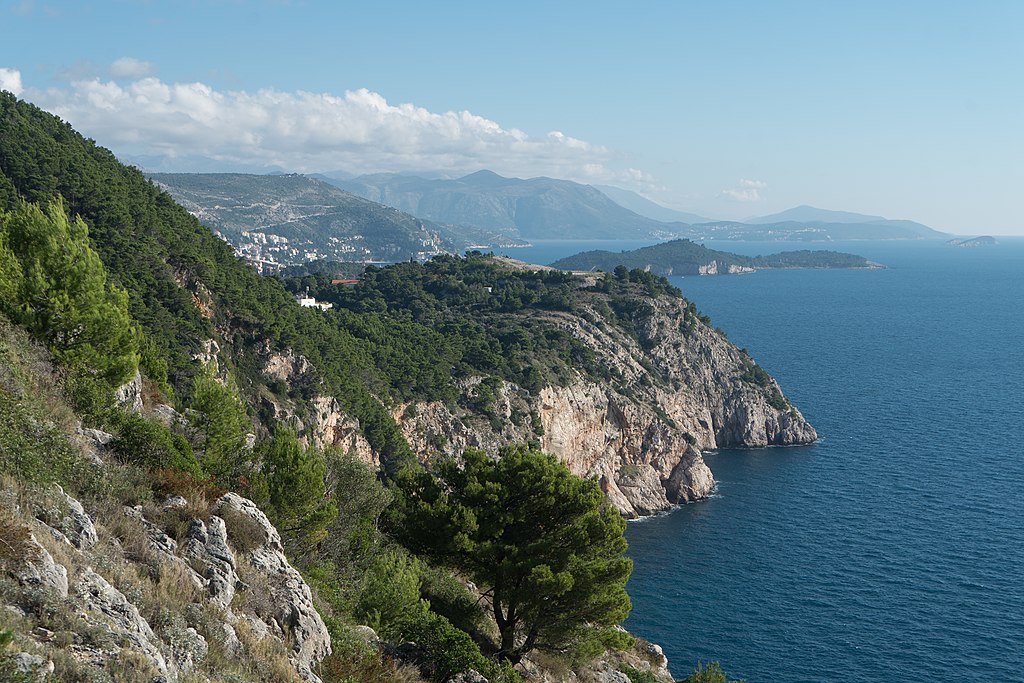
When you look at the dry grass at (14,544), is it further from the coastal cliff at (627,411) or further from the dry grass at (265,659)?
the coastal cliff at (627,411)

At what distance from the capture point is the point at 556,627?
22750 millimetres

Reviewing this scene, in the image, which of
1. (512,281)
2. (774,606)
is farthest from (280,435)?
(512,281)

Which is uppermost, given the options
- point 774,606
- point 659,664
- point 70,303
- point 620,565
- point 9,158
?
point 9,158

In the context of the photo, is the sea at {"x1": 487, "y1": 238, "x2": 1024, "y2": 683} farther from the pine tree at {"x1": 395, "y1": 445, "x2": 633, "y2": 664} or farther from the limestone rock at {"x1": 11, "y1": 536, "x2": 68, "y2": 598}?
the limestone rock at {"x1": 11, "y1": 536, "x2": 68, "y2": 598}

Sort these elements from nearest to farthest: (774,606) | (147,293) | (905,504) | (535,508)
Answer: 1. (535,508)
2. (147,293)
3. (774,606)
4. (905,504)

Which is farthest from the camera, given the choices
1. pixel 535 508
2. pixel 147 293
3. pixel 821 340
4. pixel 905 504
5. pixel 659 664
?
pixel 821 340

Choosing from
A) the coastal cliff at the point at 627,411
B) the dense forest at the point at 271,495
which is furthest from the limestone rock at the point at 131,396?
the coastal cliff at the point at 627,411

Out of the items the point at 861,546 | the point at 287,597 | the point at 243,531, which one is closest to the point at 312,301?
the point at 861,546

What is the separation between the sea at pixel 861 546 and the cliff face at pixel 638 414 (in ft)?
13.2

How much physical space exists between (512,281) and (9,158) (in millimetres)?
68127

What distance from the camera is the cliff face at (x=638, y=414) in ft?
232

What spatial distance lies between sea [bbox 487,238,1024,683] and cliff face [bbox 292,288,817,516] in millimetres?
4034

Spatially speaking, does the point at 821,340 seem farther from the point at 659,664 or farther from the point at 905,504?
the point at 659,664

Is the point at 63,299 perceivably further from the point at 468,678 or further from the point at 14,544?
the point at 468,678
